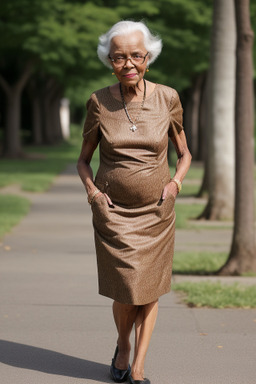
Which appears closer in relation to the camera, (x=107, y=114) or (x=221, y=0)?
(x=107, y=114)

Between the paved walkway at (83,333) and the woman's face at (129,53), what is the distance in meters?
1.75

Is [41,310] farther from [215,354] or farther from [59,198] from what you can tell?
[59,198]

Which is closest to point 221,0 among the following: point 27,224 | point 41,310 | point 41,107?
point 27,224

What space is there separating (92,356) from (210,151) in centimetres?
1075

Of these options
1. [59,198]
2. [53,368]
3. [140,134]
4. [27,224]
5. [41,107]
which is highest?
[140,134]

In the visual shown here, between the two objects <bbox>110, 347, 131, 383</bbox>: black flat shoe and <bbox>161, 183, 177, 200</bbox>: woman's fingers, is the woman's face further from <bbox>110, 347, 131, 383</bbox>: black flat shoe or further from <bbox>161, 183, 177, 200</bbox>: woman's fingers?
<bbox>110, 347, 131, 383</bbox>: black flat shoe

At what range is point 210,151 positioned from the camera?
650 inches

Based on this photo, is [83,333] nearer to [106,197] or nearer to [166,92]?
[106,197]

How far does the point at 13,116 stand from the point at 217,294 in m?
33.4

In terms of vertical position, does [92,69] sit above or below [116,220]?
below

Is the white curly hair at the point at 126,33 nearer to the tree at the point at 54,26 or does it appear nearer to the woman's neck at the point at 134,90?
the woman's neck at the point at 134,90

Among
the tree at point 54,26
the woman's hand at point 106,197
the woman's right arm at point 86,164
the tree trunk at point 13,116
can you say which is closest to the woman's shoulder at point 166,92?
the woman's right arm at point 86,164

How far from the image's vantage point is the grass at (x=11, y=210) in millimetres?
14282

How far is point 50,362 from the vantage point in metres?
5.88
